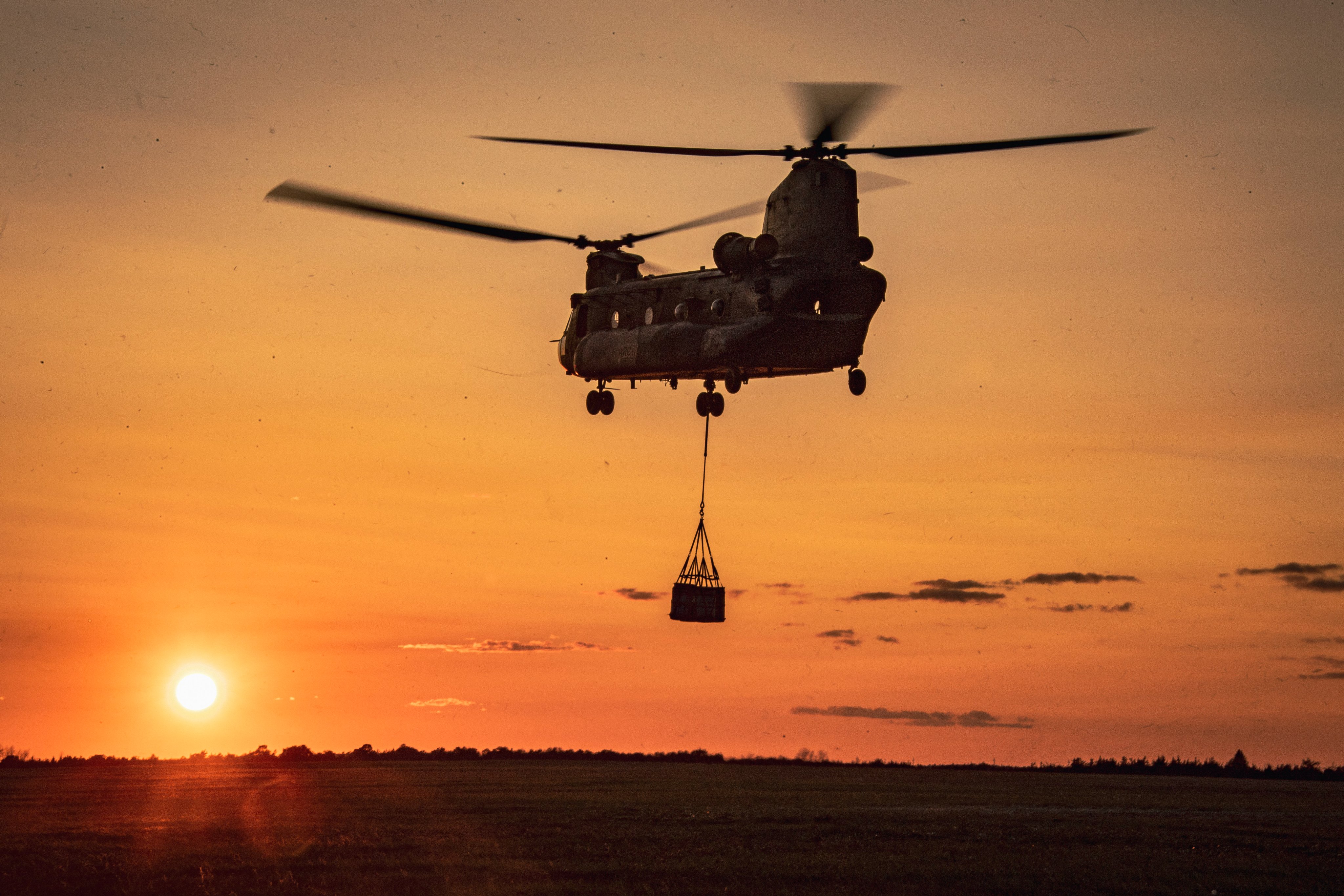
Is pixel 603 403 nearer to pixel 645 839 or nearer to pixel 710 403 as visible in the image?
pixel 710 403

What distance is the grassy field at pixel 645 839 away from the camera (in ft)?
123

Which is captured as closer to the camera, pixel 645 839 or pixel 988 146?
pixel 988 146

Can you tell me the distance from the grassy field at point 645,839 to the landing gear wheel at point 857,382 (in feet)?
44.8

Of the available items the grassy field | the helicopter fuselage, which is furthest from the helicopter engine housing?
the grassy field

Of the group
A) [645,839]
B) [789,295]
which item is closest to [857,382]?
[789,295]

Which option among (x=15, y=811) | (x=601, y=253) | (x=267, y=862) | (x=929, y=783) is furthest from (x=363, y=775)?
(x=601, y=253)

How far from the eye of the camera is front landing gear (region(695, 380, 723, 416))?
122 ft

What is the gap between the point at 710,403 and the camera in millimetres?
37344

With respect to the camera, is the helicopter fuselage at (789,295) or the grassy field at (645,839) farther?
the grassy field at (645,839)

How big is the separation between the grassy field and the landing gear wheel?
1364 cm

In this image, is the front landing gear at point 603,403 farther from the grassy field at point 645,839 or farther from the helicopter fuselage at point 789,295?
the grassy field at point 645,839

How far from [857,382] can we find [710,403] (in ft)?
17.6

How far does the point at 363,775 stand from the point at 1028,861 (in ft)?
176

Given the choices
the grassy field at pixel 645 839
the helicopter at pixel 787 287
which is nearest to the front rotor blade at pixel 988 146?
the helicopter at pixel 787 287
